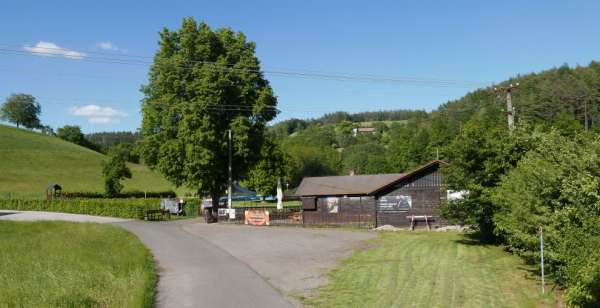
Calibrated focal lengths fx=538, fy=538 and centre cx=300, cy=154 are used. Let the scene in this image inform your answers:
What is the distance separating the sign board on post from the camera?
3838 cm

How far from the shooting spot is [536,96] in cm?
9319

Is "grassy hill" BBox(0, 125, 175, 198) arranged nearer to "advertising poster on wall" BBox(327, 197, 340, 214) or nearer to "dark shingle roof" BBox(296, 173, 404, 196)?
"dark shingle roof" BBox(296, 173, 404, 196)

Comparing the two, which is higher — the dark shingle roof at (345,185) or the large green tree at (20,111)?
the large green tree at (20,111)

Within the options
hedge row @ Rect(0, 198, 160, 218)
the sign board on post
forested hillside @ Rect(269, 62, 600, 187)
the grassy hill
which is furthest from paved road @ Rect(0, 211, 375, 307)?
the grassy hill

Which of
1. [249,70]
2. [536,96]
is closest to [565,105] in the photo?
[536,96]

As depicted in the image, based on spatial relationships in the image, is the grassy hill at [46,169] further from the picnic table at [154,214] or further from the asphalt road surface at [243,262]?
the asphalt road surface at [243,262]

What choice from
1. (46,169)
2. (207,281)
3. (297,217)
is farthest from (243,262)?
(46,169)

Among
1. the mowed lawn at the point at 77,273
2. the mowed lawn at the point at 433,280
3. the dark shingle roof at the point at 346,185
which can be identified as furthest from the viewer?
the dark shingle roof at the point at 346,185

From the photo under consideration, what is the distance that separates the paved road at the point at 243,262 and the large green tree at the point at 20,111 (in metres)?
139

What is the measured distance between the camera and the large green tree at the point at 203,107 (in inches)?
1673

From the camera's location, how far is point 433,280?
15.3 m

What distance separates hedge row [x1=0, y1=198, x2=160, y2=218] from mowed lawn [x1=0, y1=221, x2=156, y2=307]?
22686mm

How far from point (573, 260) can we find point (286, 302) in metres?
6.58

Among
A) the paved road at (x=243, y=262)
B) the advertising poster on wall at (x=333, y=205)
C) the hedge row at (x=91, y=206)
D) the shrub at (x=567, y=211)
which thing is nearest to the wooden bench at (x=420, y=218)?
the paved road at (x=243, y=262)
